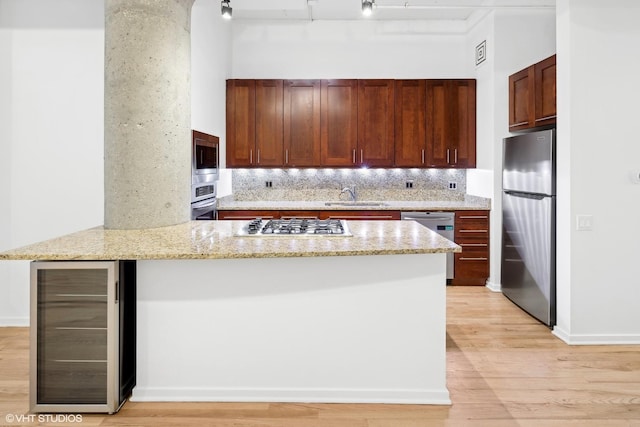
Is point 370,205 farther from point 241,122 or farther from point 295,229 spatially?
point 295,229

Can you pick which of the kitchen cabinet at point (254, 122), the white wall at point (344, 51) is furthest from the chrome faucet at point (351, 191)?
the white wall at point (344, 51)

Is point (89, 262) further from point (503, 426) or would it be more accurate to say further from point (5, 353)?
point (503, 426)

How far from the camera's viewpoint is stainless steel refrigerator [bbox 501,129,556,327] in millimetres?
4020

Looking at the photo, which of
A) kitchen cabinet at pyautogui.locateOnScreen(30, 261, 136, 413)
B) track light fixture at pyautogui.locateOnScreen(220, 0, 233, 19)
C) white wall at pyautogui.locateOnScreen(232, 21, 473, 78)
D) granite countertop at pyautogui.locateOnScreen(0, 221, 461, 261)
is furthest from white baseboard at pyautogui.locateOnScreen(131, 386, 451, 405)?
white wall at pyautogui.locateOnScreen(232, 21, 473, 78)

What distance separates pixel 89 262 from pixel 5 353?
1.61 metres

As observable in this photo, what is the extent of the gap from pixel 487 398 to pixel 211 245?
1812mm

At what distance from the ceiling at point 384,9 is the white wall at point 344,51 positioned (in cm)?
13

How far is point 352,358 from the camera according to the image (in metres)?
2.70

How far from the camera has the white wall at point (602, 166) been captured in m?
3.69

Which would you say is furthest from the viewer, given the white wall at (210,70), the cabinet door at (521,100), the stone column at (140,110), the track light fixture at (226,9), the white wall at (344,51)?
the white wall at (344,51)

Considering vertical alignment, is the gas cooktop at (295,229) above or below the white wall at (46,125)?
below

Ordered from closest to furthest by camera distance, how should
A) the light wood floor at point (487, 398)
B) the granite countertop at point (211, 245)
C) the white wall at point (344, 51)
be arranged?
the granite countertop at point (211, 245) → the light wood floor at point (487, 398) → the white wall at point (344, 51)

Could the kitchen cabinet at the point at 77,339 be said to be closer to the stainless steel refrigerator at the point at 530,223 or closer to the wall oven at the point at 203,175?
the wall oven at the point at 203,175

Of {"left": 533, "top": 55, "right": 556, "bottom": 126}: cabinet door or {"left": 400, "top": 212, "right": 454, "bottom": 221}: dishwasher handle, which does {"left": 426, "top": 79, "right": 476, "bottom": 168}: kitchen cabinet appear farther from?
{"left": 533, "top": 55, "right": 556, "bottom": 126}: cabinet door
